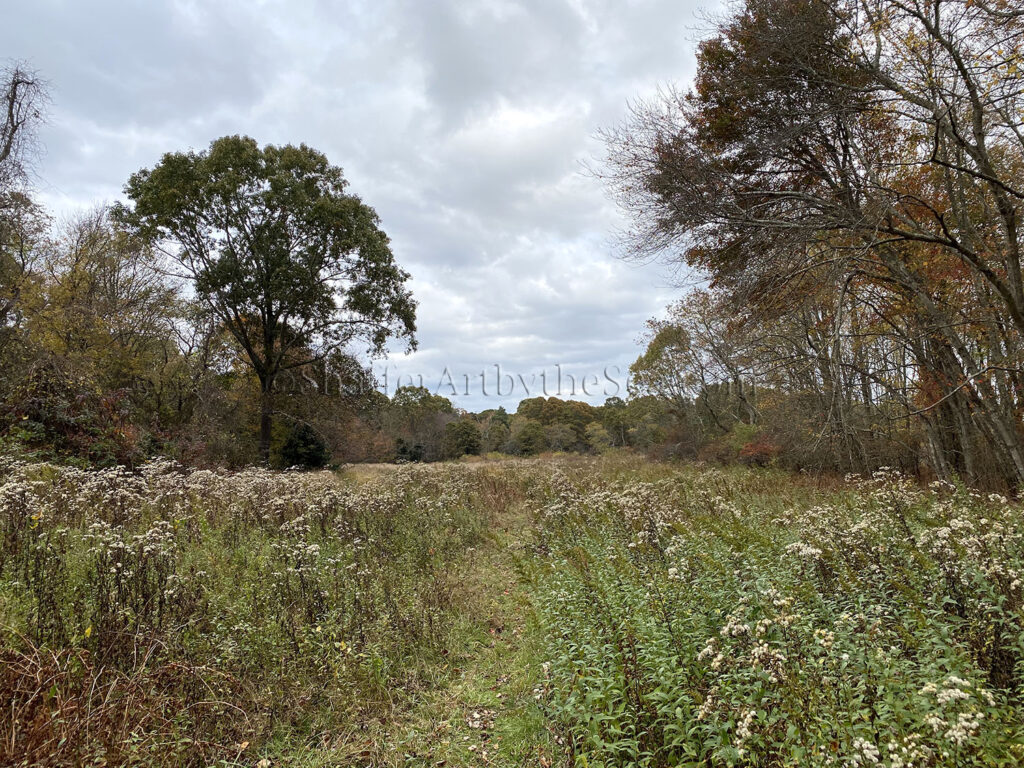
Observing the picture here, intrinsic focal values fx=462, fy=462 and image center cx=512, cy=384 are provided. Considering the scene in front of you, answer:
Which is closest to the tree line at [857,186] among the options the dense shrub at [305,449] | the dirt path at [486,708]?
the dirt path at [486,708]

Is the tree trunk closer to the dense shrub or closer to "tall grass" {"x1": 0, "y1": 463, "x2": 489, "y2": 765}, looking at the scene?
the dense shrub

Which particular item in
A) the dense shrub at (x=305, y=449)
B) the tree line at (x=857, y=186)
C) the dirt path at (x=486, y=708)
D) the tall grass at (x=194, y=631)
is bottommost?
the dirt path at (x=486, y=708)

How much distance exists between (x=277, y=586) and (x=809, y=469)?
51.2 ft

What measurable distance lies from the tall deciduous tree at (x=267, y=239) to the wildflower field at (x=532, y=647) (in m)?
13.0

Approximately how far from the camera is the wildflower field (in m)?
2.33

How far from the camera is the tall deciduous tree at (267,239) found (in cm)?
1748

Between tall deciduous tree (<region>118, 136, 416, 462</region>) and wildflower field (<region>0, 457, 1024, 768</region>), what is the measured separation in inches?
514

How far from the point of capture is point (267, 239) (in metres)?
18.2

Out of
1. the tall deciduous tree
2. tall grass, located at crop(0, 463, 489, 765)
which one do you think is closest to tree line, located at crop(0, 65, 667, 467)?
the tall deciduous tree

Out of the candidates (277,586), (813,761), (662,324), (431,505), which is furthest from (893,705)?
(662,324)

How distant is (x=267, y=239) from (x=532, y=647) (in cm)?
1880

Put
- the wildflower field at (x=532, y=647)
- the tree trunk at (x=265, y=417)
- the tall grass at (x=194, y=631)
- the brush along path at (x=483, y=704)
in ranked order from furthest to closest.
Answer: the tree trunk at (x=265, y=417) → the brush along path at (x=483, y=704) → the tall grass at (x=194, y=631) → the wildflower field at (x=532, y=647)

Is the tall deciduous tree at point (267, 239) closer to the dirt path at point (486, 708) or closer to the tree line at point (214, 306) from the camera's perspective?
the tree line at point (214, 306)

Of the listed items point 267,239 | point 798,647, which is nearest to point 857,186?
point 798,647
